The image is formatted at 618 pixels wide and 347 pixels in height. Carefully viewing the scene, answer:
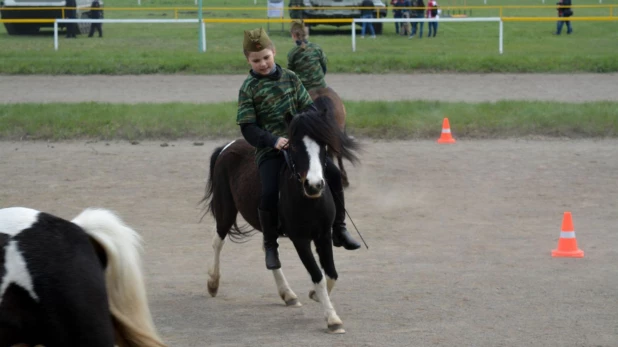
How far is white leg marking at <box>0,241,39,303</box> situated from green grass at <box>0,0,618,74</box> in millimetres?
17777

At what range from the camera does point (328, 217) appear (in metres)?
6.73

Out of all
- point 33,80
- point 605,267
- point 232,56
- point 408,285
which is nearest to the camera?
point 408,285

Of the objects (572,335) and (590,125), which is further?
(590,125)

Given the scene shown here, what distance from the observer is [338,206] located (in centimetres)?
713

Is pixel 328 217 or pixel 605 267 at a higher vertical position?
pixel 328 217

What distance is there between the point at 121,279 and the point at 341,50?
21885 millimetres

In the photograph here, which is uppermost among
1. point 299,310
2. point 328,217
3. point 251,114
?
point 251,114

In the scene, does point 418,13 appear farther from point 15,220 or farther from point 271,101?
point 15,220

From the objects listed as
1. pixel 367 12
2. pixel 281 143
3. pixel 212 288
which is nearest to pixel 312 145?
pixel 281 143

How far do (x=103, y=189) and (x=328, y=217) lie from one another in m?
5.61

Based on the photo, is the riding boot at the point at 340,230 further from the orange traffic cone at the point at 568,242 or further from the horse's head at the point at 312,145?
the orange traffic cone at the point at 568,242

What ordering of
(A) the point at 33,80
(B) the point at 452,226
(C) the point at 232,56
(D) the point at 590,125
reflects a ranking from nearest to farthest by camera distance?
(B) the point at 452,226 < (D) the point at 590,125 < (A) the point at 33,80 < (C) the point at 232,56

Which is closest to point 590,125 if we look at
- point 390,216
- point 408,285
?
point 390,216

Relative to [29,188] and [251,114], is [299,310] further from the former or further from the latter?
[29,188]
